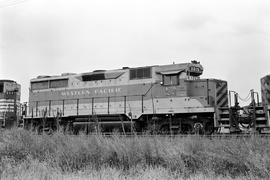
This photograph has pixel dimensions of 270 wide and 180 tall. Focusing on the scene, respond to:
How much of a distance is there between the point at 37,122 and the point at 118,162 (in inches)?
394

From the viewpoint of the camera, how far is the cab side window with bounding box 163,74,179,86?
12054 mm

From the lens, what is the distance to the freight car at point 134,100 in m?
11.4

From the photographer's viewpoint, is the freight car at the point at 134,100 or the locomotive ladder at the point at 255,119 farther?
→ the freight car at the point at 134,100

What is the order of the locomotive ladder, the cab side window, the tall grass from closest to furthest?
1. the tall grass
2. the locomotive ladder
3. the cab side window

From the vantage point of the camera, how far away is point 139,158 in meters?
5.55

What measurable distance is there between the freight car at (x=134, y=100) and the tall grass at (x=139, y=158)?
4061 mm

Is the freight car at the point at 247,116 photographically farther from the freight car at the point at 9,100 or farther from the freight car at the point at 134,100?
the freight car at the point at 9,100

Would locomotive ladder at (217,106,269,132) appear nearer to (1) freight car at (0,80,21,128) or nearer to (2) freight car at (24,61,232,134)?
(2) freight car at (24,61,232,134)

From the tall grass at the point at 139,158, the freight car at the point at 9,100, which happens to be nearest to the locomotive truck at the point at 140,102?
the freight car at the point at 9,100

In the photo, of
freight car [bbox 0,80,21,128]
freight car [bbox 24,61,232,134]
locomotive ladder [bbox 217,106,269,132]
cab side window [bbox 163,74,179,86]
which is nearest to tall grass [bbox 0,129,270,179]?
freight car [bbox 24,61,232,134]

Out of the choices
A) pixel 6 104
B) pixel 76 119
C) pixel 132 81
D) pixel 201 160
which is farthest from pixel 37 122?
pixel 201 160

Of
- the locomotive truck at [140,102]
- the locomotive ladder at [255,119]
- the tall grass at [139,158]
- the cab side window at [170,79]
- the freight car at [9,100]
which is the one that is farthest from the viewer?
the freight car at [9,100]

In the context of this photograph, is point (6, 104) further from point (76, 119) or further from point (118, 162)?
point (118, 162)

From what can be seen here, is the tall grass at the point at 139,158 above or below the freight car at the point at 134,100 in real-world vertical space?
below
